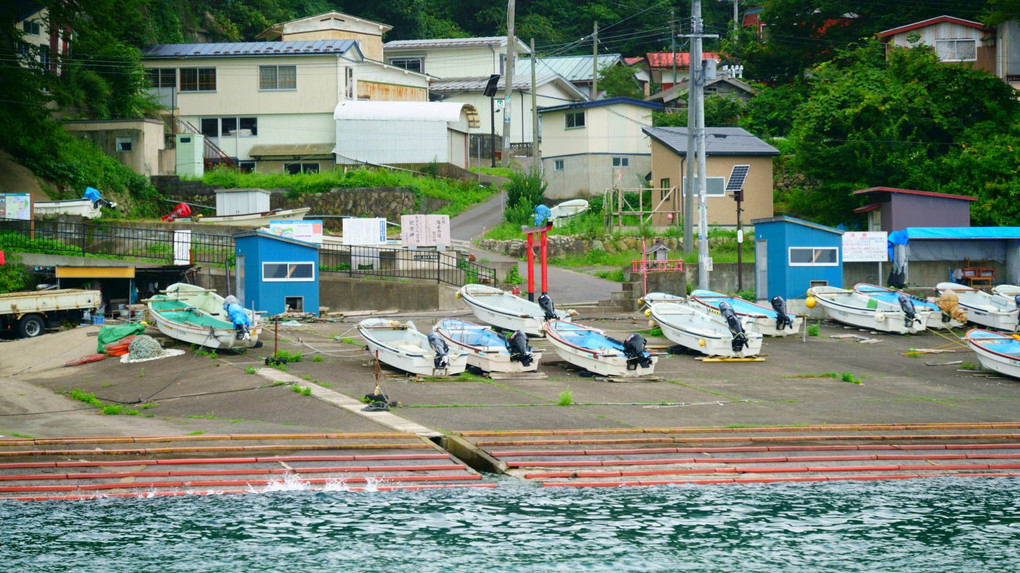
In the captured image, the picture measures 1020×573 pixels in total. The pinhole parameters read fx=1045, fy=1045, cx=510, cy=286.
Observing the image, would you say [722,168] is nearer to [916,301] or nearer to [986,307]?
[916,301]

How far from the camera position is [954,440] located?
19.8 meters

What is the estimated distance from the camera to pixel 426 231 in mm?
38406

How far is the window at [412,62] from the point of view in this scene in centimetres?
7819

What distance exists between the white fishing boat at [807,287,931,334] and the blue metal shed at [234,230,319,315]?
606 inches

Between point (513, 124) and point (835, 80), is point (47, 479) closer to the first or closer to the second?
point (835, 80)

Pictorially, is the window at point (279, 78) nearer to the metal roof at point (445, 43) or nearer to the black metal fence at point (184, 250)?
the black metal fence at point (184, 250)

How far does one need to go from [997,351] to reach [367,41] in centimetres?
5088

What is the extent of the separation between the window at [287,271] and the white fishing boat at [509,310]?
4851 mm

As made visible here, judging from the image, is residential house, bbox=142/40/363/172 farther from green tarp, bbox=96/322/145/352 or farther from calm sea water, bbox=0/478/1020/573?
calm sea water, bbox=0/478/1020/573

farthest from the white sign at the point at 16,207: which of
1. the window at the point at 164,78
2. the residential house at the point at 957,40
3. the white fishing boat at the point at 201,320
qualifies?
the residential house at the point at 957,40

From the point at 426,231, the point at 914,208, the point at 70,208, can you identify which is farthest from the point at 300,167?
the point at 914,208

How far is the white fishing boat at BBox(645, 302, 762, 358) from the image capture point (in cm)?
2712

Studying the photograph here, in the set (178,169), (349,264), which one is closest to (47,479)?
(349,264)

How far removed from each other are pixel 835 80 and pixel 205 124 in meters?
32.5
